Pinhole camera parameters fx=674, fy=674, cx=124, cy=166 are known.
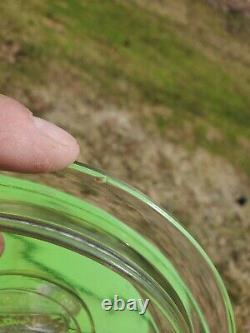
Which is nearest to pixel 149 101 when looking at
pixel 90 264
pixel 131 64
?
pixel 131 64

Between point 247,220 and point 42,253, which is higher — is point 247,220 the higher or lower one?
the higher one

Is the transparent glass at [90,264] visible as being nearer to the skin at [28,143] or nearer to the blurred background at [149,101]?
the skin at [28,143]

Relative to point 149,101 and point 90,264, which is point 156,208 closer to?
point 90,264

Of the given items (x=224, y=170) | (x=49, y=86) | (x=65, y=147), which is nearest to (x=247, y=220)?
(x=224, y=170)

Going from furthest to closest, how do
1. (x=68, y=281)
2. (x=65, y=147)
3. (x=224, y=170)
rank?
(x=224, y=170) < (x=68, y=281) < (x=65, y=147)

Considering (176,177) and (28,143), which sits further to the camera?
(176,177)

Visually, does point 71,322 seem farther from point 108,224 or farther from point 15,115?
point 15,115
